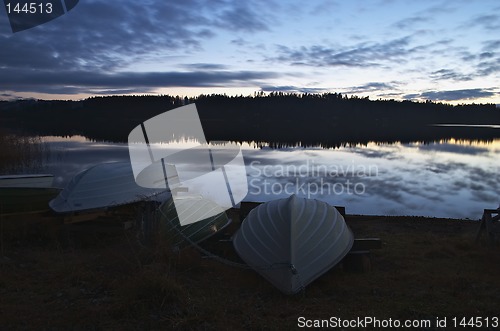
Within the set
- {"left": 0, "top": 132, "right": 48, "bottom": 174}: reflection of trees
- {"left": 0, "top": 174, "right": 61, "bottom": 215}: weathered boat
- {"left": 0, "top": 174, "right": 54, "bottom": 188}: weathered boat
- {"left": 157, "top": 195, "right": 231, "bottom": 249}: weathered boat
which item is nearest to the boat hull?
{"left": 0, "top": 174, "right": 61, "bottom": 215}: weathered boat

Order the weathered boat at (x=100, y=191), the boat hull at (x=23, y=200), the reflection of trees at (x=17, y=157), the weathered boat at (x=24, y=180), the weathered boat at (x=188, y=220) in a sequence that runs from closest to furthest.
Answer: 1. the weathered boat at (x=188, y=220)
2. the weathered boat at (x=100, y=191)
3. the boat hull at (x=23, y=200)
4. the weathered boat at (x=24, y=180)
5. the reflection of trees at (x=17, y=157)

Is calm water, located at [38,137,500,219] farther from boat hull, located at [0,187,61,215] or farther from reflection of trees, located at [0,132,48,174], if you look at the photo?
boat hull, located at [0,187,61,215]

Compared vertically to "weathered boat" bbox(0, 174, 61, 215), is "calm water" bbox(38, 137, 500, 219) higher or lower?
lower

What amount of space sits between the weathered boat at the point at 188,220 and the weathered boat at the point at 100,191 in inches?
23.2

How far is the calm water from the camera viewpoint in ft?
44.7

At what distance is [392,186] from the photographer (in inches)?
673

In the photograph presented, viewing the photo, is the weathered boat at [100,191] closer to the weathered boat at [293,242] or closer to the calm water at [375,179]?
the weathered boat at [293,242]

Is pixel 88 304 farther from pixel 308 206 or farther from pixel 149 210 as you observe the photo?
pixel 308 206

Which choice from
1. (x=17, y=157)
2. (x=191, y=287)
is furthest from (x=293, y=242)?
(x=17, y=157)

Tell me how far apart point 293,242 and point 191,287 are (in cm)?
150

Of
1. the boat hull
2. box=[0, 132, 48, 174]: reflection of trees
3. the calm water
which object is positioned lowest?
the calm water

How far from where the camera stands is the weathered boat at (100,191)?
777 cm

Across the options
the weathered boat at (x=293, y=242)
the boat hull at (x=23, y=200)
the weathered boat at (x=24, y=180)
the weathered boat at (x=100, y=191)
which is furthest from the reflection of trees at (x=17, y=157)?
the weathered boat at (x=293, y=242)

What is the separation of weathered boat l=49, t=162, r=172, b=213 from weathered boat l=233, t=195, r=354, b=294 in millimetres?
2434
